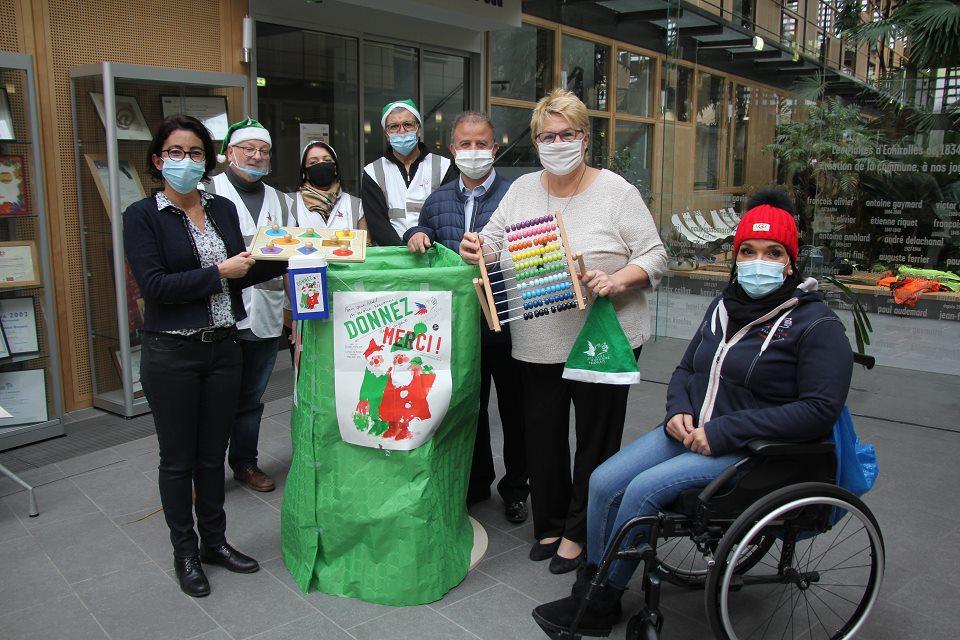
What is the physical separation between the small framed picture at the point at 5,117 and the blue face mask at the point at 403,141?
2.18 m

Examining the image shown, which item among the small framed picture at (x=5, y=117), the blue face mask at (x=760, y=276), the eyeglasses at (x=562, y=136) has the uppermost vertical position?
the small framed picture at (x=5, y=117)

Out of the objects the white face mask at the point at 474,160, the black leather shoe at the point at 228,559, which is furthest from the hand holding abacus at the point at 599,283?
the black leather shoe at the point at 228,559

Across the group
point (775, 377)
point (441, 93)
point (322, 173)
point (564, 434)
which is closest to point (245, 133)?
point (322, 173)

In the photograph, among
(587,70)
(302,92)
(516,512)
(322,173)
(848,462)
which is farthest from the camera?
(587,70)

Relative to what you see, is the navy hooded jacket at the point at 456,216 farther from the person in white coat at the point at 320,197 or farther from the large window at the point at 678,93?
the large window at the point at 678,93

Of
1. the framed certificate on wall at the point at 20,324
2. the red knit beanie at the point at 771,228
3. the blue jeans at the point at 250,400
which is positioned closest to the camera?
the red knit beanie at the point at 771,228

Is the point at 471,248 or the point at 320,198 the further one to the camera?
the point at 320,198

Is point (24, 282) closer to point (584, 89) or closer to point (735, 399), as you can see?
point (735, 399)

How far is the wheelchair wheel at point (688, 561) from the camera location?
8.19 feet

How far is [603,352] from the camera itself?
2836 millimetres

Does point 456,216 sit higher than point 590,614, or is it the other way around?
point 456,216

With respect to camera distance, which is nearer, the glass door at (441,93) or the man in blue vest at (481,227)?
the man in blue vest at (481,227)

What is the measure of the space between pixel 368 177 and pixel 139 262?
142 cm

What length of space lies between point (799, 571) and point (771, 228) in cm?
121
